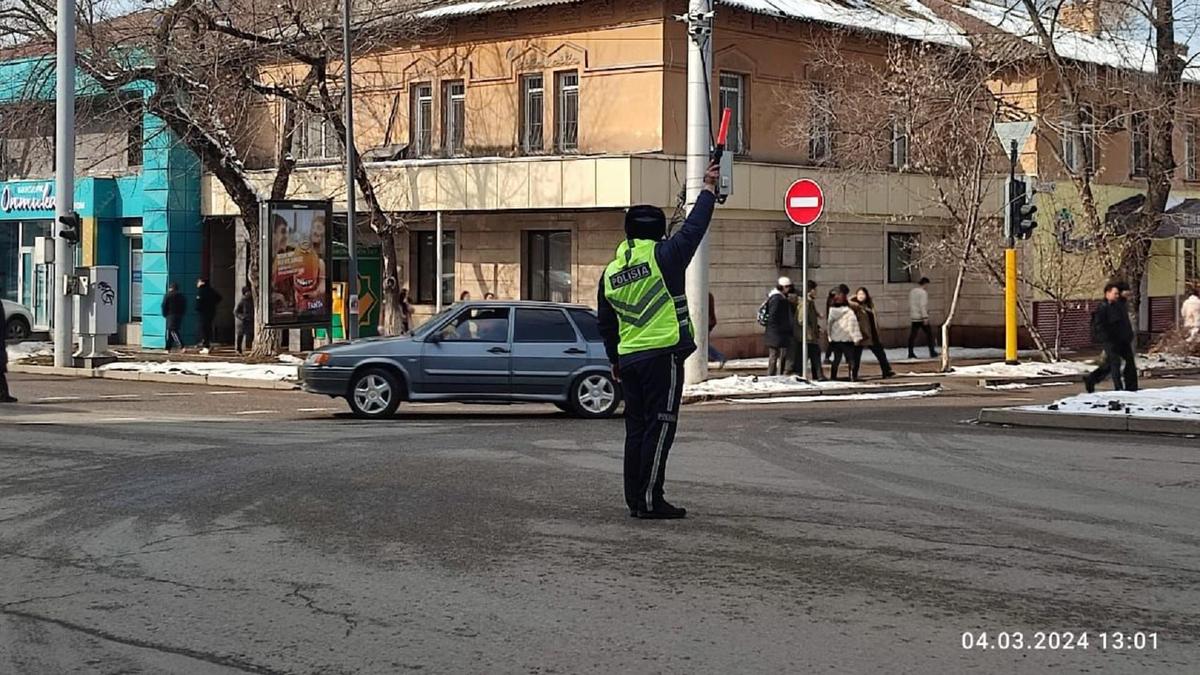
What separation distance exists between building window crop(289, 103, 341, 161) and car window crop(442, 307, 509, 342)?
16061 millimetres

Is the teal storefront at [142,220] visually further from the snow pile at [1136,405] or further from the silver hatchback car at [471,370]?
the snow pile at [1136,405]

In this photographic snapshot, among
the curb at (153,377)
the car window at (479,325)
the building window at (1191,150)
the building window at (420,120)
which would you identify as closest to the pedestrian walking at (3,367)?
the curb at (153,377)

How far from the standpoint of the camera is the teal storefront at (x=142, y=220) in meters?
35.5

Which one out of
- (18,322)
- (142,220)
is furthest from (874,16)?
(18,322)

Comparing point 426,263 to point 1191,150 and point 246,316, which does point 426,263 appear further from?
point 1191,150

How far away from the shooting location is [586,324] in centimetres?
1859

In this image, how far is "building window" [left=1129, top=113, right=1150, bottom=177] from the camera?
30913mm

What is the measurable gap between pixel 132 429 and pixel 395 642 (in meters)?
10.2

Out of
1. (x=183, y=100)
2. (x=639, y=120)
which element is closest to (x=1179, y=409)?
(x=639, y=120)

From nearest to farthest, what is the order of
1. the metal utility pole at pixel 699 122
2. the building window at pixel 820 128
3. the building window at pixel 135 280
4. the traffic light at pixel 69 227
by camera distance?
the metal utility pole at pixel 699 122 → the traffic light at pixel 69 227 → the building window at pixel 820 128 → the building window at pixel 135 280

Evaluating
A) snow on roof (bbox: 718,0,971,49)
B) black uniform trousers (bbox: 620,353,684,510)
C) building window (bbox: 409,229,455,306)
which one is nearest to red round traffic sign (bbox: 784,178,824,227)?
snow on roof (bbox: 718,0,971,49)

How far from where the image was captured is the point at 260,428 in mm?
16359

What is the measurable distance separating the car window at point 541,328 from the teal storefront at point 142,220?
18.0 meters

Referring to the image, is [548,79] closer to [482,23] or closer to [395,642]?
[482,23]
